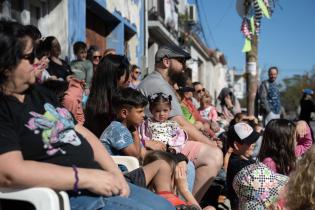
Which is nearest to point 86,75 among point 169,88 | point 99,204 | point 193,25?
point 169,88

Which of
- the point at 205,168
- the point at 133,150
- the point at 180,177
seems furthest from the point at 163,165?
the point at 205,168

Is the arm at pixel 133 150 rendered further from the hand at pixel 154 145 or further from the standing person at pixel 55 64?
the standing person at pixel 55 64

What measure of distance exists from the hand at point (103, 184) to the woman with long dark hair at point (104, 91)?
1.60 meters

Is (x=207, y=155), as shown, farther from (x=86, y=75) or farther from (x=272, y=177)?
(x=86, y=75)

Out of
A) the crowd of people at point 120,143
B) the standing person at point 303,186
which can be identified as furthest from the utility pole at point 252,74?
the standing person at point 303,186

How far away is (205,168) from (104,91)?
1.23m

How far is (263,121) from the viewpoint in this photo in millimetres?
10180

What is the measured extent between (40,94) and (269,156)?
2096mm

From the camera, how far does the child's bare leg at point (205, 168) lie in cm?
452

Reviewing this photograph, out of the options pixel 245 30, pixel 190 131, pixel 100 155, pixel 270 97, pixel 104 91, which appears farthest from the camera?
pixel 270 97

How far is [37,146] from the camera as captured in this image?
7.98ft

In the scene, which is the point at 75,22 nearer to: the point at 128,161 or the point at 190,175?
the point at 190,175

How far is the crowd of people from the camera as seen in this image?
234 cm

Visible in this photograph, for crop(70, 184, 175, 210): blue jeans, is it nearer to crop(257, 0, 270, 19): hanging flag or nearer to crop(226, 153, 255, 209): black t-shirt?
crop(226, 153, 255, 209): black t-shirt
